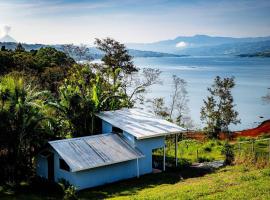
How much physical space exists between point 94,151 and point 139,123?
13.8ft

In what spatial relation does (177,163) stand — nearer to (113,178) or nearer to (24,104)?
(113,178)

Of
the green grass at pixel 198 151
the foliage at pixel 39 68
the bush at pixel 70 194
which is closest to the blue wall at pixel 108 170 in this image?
the bush at pixel 70 194

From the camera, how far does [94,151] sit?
21.8 metres

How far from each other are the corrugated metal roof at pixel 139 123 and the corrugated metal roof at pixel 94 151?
91 cm

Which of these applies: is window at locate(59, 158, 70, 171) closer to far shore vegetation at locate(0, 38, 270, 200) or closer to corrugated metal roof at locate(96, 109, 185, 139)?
far shore vegetation at locate(0, 38, 270, 200)

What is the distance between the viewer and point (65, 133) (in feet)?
85.4

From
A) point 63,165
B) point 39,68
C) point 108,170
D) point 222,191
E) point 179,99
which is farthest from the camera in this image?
point 179,99

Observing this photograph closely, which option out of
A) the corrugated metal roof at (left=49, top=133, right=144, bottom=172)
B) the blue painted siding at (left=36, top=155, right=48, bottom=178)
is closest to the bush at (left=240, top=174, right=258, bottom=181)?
the corrugated metal roof at (left=49, top=133, right=144, bottom=172)

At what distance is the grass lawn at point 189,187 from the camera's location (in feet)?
47.7

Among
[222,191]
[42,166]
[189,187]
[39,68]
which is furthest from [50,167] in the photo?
[39,68]

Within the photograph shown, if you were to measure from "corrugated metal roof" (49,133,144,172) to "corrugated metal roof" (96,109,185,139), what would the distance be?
91cm

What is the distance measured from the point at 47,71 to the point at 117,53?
29.1ft

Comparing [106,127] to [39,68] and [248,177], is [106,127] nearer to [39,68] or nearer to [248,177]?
[248,177]

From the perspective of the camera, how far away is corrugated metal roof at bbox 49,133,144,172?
20578mm
